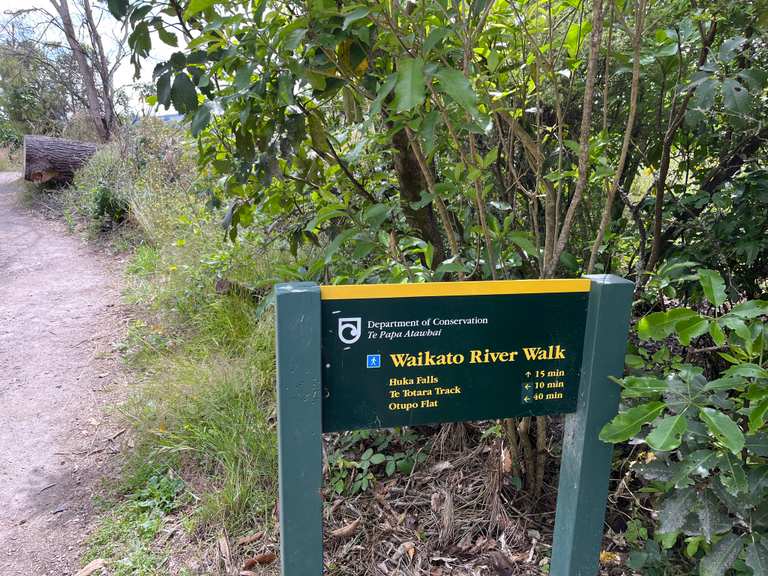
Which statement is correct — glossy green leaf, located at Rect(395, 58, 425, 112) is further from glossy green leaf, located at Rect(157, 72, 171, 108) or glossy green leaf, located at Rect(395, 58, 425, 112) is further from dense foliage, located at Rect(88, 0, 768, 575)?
glossy green leaf, located at Rect(157, 72, 171, 108)

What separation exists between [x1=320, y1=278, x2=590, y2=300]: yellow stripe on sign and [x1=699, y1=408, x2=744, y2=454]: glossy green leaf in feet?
1.38

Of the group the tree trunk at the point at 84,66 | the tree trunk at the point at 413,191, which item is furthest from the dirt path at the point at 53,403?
the tree trunk at the point at 84,66

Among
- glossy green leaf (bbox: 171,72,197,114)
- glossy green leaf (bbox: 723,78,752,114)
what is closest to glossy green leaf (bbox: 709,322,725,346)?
glossy green leaf (bbox: 723,78,752,114)

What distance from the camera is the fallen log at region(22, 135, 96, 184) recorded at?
10281 mm

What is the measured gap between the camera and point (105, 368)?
13.5ft

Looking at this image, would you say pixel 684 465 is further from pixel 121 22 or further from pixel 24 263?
pixel 24 263

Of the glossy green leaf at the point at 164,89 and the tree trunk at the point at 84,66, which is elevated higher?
the tree trunk at the point at 84,66

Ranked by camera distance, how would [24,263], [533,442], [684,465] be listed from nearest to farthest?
[684,465], [533,442], [24,263]

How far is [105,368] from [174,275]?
1179mm

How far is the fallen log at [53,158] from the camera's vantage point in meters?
10.3

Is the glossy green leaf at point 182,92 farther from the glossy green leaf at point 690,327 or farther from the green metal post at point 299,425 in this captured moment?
the glossy green leaf at point 690,327

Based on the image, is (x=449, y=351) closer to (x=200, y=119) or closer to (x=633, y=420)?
(x=633, y=420)

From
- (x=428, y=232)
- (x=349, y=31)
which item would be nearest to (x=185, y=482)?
(x=428, y=232)

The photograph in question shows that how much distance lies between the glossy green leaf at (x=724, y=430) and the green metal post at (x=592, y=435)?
1.02ft
